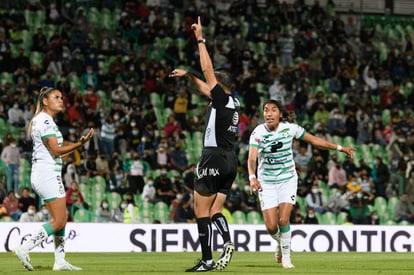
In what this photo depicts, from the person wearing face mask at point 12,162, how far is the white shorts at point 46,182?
1399cm

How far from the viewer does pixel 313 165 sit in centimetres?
2992

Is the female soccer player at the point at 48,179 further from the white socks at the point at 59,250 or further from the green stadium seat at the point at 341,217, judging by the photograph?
the green stadium seat at the point at 341,217

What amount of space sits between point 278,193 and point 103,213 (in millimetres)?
12471

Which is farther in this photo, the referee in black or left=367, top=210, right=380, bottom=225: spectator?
left=367, top=210, right=380, bottom=225: spectator

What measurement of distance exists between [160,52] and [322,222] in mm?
9895

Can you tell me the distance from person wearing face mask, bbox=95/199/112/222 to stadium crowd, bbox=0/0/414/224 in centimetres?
3

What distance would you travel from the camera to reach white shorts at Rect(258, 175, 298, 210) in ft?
48.6

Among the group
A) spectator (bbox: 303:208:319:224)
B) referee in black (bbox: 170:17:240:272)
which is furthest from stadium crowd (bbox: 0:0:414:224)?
referee in black (bbox: 170:17:240:272)

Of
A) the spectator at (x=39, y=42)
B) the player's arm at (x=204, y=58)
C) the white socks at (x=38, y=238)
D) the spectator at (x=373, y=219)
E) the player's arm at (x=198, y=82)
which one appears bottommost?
the spectator at (x=373, y=219)

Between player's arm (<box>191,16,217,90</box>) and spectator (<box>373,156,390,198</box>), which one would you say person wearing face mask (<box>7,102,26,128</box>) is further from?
player's arm (<box>191,16,217,90</box>)

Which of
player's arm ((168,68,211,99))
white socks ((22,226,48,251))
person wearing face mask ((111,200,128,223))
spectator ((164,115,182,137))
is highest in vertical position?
player's arm ((168,68,211,99))

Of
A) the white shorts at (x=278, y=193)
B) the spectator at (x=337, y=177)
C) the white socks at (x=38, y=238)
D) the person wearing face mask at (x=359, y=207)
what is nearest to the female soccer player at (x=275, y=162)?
the white shorts at (x=278, y=193)

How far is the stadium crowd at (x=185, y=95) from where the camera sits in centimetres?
2775

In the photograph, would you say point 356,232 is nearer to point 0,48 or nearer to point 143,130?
point 143,130
